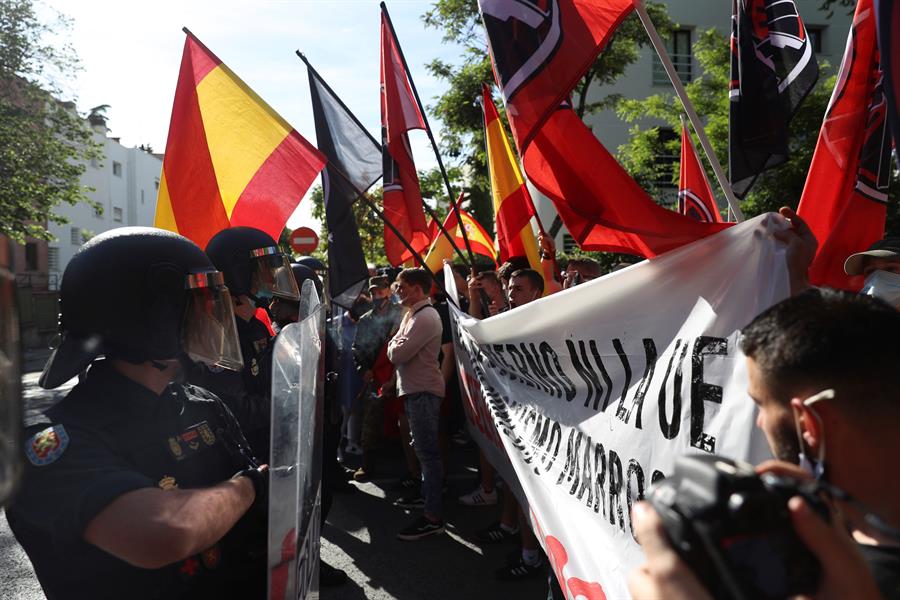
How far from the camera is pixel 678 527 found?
32.5 inches

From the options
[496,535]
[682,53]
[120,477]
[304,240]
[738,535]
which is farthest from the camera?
[682,53]

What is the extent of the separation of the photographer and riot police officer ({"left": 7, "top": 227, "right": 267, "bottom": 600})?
0.99 m

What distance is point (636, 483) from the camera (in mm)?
2102

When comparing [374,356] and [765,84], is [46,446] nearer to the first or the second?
[765,84]

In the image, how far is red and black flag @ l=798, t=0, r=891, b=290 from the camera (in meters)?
2.85

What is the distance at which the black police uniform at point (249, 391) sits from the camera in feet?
10.0

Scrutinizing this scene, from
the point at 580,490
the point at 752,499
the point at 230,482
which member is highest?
the point at 752,499

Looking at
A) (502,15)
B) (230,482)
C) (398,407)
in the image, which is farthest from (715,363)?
(398,407)

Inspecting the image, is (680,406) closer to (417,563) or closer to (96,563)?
(96,563)

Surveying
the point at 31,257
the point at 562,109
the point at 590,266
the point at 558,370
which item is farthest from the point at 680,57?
the point at 31,257

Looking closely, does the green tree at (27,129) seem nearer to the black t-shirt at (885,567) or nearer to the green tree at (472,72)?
the green tree at (472,72)

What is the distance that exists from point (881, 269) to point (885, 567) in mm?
2708

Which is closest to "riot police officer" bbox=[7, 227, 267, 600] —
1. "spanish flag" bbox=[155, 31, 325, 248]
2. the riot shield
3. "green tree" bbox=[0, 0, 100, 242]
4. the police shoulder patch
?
the police shoulder patch

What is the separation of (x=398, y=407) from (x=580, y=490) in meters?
4.62
